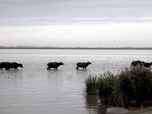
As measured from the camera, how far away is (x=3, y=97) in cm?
2019

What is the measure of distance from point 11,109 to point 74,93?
6004 millimetres

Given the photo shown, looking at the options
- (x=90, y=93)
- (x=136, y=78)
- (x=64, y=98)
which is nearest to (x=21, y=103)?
(x=64, y=98)

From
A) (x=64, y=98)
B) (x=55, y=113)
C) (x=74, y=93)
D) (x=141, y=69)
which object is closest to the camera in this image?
(x=55, y=113)

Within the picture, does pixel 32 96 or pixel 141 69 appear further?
pixel 32 96

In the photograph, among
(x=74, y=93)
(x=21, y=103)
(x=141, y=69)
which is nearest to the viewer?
(x=141, y=69)

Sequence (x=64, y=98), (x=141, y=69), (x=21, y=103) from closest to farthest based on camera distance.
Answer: (x=141, y=69) → (x=21, y=103) → (x=64, y=98)

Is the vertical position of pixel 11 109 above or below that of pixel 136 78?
below

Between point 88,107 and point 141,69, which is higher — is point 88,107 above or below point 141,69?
below

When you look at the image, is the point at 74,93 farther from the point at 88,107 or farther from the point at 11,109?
the point at 11,109

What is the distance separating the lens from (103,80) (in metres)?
17.6

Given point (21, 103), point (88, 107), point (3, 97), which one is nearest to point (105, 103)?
point (88, 107)

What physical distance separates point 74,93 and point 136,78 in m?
6.22

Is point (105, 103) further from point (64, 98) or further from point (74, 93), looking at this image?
point (74, 93)

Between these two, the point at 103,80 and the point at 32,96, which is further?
the point at 32,96
